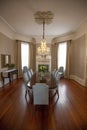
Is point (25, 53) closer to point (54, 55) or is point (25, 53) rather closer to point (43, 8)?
point (54, 55)

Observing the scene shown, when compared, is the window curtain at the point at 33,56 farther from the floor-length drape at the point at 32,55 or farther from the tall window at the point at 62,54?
the tall window at the point at 62,54

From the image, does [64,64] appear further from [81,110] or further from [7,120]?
[7,120]

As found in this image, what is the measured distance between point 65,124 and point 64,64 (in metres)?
6.43

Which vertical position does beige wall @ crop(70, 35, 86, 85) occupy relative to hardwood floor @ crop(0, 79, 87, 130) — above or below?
above

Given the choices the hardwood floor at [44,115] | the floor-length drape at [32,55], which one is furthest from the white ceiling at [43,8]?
the floor-length drape at [32,55]

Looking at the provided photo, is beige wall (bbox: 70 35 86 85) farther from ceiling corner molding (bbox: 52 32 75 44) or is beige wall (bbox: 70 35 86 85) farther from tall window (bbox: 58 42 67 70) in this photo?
tall window (bbox: 58 42 67 70)

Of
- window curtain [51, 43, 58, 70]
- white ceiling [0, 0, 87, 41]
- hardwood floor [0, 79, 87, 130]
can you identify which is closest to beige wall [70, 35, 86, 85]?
window curtain [51, 43, 58, 70]

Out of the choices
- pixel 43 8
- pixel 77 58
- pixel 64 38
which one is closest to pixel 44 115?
pixel 43 8

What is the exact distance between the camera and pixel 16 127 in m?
2.33

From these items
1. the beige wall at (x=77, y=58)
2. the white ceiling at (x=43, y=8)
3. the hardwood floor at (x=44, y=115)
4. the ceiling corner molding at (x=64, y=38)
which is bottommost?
the hardwood floor at (x=44, y=115)

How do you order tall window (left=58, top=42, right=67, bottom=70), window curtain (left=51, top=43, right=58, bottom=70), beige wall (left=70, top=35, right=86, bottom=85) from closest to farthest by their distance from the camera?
beige wall (left=70, top=35, right=86, bottom=85), tall window (left=58, top=42, right=67, bottom=70), window curtain (left=51, top=43, right=58, bottom=70)

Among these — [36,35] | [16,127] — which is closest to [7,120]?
[16,127]

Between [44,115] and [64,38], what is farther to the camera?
[64,38]

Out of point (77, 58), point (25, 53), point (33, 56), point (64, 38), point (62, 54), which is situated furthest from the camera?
point (33, 56)
